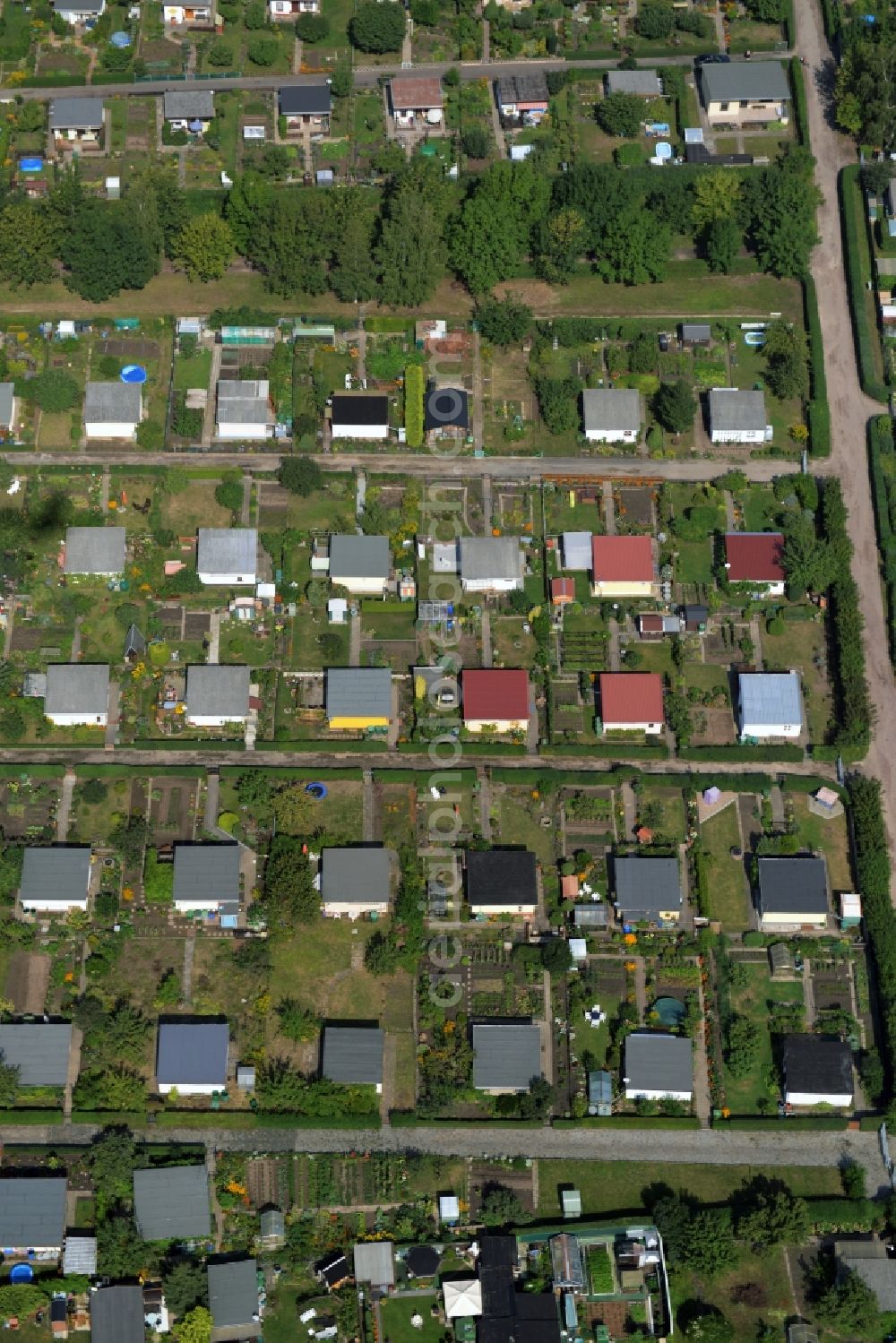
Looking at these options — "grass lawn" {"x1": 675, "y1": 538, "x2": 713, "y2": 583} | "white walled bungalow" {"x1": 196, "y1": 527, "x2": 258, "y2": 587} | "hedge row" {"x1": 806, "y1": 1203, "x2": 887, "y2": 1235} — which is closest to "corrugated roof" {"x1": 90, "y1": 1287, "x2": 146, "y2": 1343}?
"hedge row" {"x1": 806, "y1": 1203, "x2": 887, "y2": 1235}

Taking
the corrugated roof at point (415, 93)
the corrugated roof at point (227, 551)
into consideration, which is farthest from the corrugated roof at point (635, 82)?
the corrugated roof at point (227, 551)

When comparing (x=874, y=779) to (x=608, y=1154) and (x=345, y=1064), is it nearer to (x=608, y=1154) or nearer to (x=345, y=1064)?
(x=608, y=1154)

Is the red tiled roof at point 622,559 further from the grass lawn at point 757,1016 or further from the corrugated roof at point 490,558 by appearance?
the grass lawn at point 757,1016

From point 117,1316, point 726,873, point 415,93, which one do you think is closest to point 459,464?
point 726,873

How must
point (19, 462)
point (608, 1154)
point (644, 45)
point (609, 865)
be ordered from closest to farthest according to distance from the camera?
1. point (608, 1154)
2. point (609, 865)
3. point (19, 462)
4. point (644, 45)

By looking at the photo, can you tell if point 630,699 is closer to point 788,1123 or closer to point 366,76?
point 788,1123

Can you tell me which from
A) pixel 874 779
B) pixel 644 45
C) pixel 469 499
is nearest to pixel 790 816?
pixel 874 779
